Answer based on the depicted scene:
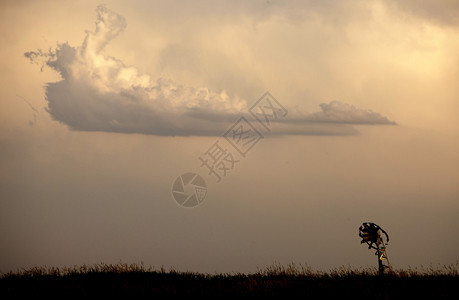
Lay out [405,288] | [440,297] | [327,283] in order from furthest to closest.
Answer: [327,283], [405,288], [440,297]

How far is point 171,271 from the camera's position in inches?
763

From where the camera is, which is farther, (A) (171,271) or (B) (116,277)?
(A) (171,271)

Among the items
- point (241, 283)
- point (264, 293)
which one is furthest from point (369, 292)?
point (241, 283)

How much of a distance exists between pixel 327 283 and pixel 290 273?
132 inches

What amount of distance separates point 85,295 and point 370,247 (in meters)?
10.2

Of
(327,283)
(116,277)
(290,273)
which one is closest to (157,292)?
(116,277)

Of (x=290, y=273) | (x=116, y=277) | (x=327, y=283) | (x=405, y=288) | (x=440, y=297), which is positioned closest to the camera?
(x=440, y=297)

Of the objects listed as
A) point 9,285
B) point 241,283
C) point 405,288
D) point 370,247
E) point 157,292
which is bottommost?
point 9,285

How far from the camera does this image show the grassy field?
14.1m

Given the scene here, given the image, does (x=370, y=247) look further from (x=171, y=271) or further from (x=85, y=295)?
(x=85, y=295)

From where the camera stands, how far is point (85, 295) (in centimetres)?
1384

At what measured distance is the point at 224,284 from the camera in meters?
16.1

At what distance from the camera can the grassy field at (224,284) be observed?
46.4 feet

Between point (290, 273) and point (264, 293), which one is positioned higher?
point (290, 273)
